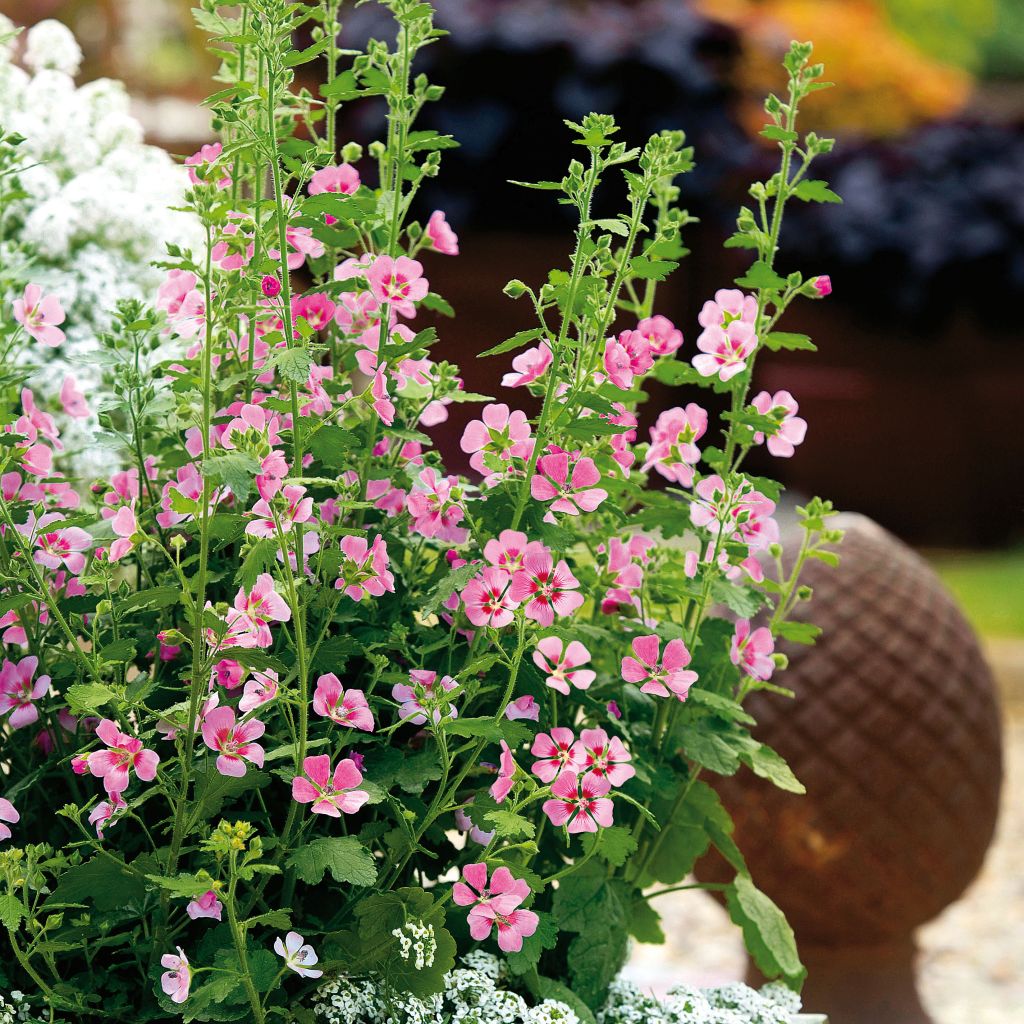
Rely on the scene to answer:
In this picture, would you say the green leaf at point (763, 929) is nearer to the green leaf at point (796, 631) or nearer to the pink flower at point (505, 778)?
the green leaf at point (796, 631)

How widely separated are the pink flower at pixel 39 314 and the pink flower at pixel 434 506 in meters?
0.34

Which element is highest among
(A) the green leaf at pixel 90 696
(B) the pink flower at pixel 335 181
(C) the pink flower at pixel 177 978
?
(B) the pink flower at pixel 335 181

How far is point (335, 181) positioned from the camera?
3.89 feet

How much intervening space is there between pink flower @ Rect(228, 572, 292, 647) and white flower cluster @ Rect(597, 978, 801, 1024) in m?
0.49

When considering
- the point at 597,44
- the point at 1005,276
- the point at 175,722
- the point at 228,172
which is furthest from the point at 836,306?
the point at 175,722

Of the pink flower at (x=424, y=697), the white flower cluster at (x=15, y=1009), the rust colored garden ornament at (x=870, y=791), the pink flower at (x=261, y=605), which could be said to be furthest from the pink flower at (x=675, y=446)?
the rust colored garden ornament at (x=870, y=791)

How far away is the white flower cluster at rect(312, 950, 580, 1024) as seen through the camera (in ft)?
3.56

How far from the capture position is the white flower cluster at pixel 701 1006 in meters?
1.20

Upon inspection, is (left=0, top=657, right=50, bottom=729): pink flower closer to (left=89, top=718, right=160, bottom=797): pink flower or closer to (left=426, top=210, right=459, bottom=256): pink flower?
(left=89, top=718, right=160, bottom=797): pink flower

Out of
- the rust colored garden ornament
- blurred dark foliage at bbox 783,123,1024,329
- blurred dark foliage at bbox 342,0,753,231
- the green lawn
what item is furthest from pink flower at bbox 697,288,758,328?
blurred dark foliage at bbox 783,123,1024,329

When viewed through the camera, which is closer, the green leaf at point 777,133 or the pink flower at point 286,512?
the pink flower at point 286,512

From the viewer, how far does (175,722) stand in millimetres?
958

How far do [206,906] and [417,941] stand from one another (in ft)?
0.47

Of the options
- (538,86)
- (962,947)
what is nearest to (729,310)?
(962,947)
